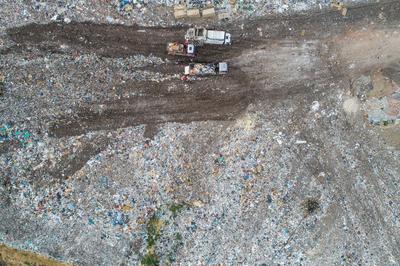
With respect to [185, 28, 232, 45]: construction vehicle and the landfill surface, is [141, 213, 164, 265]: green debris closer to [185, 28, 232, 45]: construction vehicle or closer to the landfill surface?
the landfill surface

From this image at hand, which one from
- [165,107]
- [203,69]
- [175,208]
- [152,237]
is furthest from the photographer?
[165,107]

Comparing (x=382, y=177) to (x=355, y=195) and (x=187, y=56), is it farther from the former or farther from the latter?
(x=187, y=56)

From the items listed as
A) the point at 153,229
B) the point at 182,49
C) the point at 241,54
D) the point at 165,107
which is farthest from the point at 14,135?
the point at 241,54

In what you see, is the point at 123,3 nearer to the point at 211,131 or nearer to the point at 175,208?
the point at 211,131

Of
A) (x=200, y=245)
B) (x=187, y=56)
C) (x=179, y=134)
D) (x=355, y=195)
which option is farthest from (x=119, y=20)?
(x=355, y=195)

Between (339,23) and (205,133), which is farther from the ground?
(339,23)

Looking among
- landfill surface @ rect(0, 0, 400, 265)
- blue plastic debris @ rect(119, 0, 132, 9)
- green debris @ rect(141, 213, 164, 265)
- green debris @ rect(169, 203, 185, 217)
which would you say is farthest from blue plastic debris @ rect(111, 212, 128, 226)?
blue plastic debris @ rect(119, 0, 132, 9)
